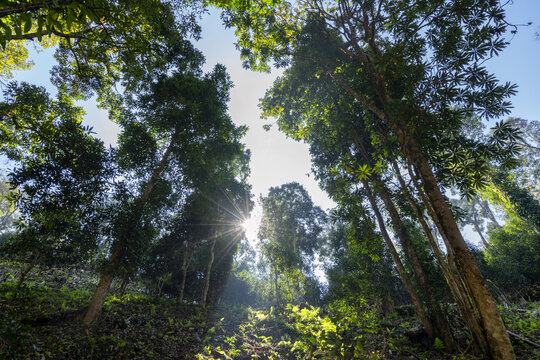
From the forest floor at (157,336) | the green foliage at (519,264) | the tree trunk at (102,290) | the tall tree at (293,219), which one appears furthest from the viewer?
the tall tree at (293,219)

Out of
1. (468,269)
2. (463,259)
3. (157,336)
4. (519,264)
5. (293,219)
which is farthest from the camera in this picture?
(293,219)

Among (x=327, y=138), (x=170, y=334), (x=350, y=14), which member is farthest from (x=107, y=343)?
(x=350, y=14)

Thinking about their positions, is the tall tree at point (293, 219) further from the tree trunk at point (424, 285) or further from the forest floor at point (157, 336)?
the tree trunk at point (424, 285)

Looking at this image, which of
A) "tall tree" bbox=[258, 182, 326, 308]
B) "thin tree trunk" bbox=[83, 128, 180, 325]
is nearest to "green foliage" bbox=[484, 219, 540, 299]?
"tall tree" bbox=[258, 182, 326, 308]

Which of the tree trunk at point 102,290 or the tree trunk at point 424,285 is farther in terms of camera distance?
the tree trunk at point 102,290

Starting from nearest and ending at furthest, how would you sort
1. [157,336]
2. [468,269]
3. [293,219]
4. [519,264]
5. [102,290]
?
[468,269]
[102,290]
[157,336]
[519,264]
[293,219]

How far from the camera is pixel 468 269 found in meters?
4.52

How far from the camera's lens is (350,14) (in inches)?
296

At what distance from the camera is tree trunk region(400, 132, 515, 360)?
3.98 meters

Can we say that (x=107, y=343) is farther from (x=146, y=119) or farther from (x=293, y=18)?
(x=293, y=18)

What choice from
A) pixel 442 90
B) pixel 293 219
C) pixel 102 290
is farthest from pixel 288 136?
pixel 293 219

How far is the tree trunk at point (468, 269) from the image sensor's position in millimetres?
3978

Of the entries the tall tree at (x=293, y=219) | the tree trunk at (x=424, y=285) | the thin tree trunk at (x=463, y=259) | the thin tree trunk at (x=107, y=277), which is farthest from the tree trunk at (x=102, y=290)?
the tall tree at (x=293, y=219)

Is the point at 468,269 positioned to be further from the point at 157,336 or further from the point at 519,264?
the point at 519,264
